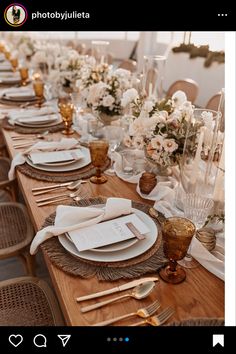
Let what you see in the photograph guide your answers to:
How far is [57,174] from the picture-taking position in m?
1.10

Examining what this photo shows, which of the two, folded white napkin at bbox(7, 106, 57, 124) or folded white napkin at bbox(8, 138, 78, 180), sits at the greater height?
folded white napkin at bbox(7, 106, 57, 124)

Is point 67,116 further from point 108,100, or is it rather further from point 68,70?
point 68,70

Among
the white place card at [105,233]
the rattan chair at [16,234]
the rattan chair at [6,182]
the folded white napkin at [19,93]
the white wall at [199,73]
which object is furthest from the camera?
the white wall at [199,73]

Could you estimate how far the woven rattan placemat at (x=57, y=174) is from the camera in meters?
1.07

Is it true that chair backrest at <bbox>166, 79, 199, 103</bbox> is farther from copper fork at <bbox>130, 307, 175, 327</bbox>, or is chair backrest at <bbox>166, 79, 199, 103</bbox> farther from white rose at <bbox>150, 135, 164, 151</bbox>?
copper fork at <bbox>130, 307, 175, 327</bbox>

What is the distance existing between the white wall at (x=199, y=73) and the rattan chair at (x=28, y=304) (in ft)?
12.4

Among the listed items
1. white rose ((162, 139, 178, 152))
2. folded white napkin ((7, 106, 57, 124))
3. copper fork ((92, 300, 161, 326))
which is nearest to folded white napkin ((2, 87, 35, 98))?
folded white napkin ((7, 106, 57, 124))

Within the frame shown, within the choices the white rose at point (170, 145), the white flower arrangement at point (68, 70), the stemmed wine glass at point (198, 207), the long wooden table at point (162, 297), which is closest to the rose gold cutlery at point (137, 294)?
the long wooden table at point (162, 297)

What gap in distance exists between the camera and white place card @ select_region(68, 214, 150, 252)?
28.5 inches

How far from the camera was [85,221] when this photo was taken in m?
0.80

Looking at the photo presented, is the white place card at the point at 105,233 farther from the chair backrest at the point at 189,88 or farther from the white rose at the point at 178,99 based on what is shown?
the chair backrest at the point at 189,88

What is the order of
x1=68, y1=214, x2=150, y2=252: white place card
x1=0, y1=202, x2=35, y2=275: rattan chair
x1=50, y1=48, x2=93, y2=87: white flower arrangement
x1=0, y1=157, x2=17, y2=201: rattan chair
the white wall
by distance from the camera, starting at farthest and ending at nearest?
the white wall → x1=50, y1=48, x2=93, y2=87: white flower arrangement → x1=0, y1=157, x2=17, y2=201: rattan chair → x1=0, y1=202, x2=35, y2=275: rattan chair → x1=68, y1=214, x2=150, y2=252: white place card

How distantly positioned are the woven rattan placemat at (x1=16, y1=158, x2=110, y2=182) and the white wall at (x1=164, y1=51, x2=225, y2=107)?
344 cm

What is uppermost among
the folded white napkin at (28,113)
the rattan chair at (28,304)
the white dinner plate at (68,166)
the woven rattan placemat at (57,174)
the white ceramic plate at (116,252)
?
the folded white napkin at (28,113)
